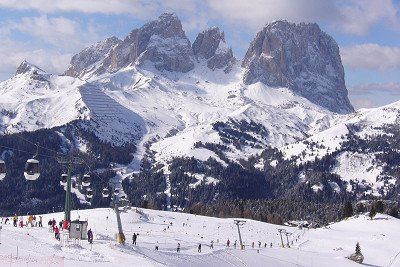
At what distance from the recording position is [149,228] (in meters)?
120

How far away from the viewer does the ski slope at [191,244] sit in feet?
184

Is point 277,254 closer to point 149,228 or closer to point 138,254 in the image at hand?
point 149,228

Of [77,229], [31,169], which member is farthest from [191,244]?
[31,169]

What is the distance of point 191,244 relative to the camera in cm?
9012

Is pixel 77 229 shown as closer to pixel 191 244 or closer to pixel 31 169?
pixel 31 169

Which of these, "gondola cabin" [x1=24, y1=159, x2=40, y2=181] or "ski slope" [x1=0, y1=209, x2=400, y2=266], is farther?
"ski slope" [x1=0, y1=209, x2=400, y2=266]

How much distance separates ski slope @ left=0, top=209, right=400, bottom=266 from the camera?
5612 centimetres

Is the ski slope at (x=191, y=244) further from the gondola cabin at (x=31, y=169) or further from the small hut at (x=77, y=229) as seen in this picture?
the gondola cabin at (x=31, y=169)

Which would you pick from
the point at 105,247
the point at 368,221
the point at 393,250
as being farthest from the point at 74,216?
the point at 368,221

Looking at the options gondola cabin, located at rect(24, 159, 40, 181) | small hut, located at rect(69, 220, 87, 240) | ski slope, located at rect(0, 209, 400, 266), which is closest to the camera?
gondola cabin, located at rect(24, 159, 40, 181)

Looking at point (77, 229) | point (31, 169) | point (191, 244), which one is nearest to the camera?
point (31, 169)

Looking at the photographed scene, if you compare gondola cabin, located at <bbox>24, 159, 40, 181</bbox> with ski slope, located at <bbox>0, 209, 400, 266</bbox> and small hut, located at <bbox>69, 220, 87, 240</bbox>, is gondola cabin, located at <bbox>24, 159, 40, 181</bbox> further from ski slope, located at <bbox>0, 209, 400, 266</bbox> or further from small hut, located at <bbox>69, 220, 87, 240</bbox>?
small hut, located at <bbox>69, 220, 87, 240</bbox>

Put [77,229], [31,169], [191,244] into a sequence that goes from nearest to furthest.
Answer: [31,169] < [77,229] < [191,244]

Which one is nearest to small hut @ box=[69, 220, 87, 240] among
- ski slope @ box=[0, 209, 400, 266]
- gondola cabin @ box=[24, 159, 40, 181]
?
ski slope @ box=[0, 209, 400, 266]
